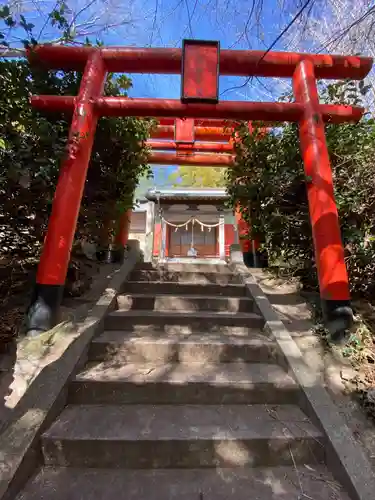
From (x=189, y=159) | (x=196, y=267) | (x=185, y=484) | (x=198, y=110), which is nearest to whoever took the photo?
(x=185, y=484)

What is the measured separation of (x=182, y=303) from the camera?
367cm

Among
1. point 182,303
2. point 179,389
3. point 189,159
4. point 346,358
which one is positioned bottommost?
point 179,389

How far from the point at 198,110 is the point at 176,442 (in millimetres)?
3411

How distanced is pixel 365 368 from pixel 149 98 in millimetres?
3635

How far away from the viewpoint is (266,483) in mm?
1782

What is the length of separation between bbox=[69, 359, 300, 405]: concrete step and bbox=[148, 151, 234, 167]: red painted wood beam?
5589 millimetres

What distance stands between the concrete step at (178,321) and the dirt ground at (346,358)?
496 mm

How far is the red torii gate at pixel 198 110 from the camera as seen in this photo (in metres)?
3.05

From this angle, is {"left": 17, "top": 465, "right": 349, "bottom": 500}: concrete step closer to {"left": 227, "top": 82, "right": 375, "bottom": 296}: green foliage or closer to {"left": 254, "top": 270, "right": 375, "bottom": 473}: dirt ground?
{"left": 254, "top": 270, "right": 375, "bottom": 473}: dirt ground

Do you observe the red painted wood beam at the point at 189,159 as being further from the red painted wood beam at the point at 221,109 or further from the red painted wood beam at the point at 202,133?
the red painted wood beam at the point at 221,109

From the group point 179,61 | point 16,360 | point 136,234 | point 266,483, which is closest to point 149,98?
point 179,61

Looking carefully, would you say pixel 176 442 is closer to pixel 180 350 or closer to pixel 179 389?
pixel 179 389

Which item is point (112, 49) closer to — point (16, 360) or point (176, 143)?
point (176, 143)

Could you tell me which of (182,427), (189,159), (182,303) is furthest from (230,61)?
(182,427)
